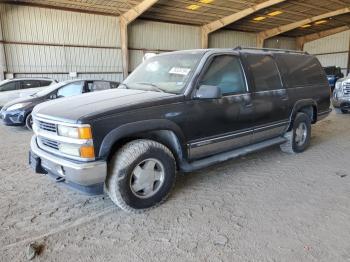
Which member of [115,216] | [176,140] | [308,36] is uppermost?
[308,36]

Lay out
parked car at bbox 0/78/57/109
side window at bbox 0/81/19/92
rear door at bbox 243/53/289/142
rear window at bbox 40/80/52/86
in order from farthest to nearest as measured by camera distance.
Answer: rear window at bbox 40/80/52/86 < side window at bbox 0/81/19/92 < parked car at bbox 0/78/57/109 < rear door at bbox 243/53/289/142

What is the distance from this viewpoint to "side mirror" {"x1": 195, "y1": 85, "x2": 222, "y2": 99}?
335 cm

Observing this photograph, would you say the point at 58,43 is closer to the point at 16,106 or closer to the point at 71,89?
the point at 71,89

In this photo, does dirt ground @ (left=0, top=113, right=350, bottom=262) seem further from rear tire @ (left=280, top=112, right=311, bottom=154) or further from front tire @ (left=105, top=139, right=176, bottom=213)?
rear tire @ (left=280, top=112, right=311, bottom=154)

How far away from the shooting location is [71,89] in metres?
8.59

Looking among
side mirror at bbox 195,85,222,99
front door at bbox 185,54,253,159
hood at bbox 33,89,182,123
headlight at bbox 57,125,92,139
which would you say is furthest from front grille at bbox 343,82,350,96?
headlight at bbox 57,125,92,139

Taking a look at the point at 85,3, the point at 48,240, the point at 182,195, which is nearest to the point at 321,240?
the point at 182,195

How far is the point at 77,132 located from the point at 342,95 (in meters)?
8.87

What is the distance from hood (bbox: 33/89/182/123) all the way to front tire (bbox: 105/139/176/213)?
1.40 feet

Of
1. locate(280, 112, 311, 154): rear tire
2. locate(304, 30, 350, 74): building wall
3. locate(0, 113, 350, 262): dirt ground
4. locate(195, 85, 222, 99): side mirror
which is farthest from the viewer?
locate(304, 30, 350, 74): building wall

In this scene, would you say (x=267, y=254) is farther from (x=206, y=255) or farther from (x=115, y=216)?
(x=115, y=216)

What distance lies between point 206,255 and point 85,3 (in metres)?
14.8

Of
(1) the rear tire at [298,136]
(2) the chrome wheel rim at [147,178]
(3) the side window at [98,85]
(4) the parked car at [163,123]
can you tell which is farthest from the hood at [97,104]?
(3) the side window at [98,85]

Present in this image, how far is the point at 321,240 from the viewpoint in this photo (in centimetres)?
264
